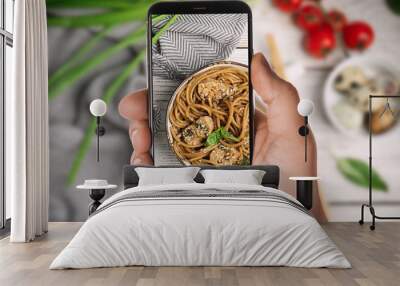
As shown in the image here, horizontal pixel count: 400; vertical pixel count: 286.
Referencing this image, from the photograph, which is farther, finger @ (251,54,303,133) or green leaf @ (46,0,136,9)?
green leaf @ (46,0,136,9)

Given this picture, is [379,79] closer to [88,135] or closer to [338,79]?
[338,79]

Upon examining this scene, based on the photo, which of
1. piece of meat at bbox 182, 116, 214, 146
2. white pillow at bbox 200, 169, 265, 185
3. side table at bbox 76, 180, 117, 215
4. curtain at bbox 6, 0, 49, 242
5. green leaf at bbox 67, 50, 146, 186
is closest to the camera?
curtain at bbox 6, 0, 49, 242

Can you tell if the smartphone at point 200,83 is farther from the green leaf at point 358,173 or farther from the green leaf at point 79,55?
the green leaf at point 358,173

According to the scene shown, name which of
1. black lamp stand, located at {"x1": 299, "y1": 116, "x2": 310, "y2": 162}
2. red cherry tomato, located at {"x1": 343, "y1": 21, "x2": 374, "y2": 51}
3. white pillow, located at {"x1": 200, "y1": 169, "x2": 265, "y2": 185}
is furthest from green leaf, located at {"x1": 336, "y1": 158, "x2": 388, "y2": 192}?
red cherry tomato, located at {"x1": 343, "y1": 21, "x2": 374, "y2": 51}

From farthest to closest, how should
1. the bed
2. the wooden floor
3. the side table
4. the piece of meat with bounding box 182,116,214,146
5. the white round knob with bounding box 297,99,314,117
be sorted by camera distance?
the piece of meat with bounding box 182,116,214,146 → the white round knob with bounding box 297,99,314,117 → the side table → the bed → the wooden floor

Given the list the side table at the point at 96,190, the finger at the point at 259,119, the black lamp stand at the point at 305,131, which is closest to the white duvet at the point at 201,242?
the side table at the point at 96,190

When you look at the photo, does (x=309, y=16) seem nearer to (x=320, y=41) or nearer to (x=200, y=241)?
(x=320, y=41)

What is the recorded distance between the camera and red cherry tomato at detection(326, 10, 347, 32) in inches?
293

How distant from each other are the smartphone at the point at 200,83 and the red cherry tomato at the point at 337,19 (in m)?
0.98

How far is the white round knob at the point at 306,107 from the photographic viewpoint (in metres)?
7.04

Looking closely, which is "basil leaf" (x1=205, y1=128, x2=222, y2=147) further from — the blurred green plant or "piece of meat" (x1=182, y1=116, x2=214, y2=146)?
the blurred green plant

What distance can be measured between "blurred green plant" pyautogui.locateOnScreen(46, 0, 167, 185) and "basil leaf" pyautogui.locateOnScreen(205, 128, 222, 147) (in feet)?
4.18

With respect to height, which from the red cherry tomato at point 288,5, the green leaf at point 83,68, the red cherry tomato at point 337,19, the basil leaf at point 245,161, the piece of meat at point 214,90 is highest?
the red cherry tomato at point 288,5

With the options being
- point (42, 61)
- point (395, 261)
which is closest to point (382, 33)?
point (395, 261)
